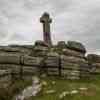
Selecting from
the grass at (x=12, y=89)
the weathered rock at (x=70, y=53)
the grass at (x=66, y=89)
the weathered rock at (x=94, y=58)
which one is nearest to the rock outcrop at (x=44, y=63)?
the weathered rock at (x=70, y=53)

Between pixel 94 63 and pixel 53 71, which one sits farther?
pixel 94 63

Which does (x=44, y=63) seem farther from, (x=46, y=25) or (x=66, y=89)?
(x=46, y=25)

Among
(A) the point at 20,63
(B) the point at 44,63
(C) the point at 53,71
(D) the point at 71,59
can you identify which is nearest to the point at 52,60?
(B) the point at 44,63

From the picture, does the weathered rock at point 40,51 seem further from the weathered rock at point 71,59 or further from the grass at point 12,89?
the grass at point 12,89

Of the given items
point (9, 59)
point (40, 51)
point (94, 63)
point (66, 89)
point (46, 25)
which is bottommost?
point (66, 89)

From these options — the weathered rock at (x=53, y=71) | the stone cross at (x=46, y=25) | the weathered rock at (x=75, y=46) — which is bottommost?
the weathered rock at (x=53, y=71)

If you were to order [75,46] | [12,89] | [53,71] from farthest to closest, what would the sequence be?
1. [75,46]
2. [53,71]
3. [12,89]

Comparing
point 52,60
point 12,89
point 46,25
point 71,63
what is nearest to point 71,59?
point 71,63

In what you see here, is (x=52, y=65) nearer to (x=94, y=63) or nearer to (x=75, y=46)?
(x=75, y=46)

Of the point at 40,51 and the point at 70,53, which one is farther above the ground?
the point at 40,51

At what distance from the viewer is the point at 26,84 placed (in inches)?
1533

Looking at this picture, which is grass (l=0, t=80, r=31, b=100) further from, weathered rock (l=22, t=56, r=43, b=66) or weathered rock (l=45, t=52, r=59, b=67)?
weathered rock (l=45, t=52, r=59, b=67)

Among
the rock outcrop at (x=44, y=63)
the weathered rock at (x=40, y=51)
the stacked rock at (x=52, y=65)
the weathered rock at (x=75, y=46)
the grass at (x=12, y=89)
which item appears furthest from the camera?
the weathered rock at (x=75, y=46)

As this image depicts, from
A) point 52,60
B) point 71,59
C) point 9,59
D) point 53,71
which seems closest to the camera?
point 9,59
